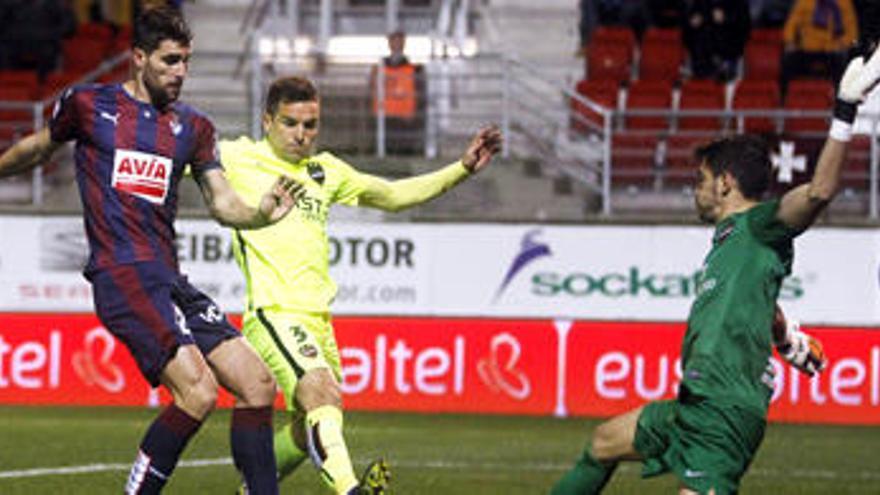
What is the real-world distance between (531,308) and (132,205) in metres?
11.8

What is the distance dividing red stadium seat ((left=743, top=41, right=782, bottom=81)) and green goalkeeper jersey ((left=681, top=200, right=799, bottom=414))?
1560cm

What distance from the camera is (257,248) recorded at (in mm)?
10500

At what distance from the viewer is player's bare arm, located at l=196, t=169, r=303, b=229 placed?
30.5 feet

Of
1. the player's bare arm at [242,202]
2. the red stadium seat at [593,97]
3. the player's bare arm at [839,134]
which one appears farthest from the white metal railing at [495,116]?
the player's bare arm at [839,134]

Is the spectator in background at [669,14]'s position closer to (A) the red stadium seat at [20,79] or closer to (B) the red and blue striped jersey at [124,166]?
(A) the red stadium seat at [20,79]

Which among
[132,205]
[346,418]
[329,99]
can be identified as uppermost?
[132,205]

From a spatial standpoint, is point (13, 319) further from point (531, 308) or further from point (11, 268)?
point (531, 308)

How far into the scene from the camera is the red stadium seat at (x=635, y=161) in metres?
21.6

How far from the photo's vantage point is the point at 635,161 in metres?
21.8

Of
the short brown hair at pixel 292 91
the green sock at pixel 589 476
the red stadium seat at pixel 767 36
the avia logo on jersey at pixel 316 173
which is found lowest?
the red stadium seat at pixel 767 36

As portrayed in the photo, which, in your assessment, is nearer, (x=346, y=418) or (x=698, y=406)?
(x=698, y=406)

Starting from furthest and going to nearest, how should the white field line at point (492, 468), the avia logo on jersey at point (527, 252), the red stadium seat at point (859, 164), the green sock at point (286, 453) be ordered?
the red stadium seat at point (859, 164), the avia logo on jersey at point (527, 252), the white field line at point (492, 468), the green sock at point (286, 453)

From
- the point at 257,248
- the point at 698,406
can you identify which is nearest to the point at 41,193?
the point at 257,248

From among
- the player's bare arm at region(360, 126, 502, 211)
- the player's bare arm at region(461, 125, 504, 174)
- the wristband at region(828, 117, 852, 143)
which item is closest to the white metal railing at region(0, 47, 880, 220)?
the player's bare arm at region(360, 126, 502, 211)
